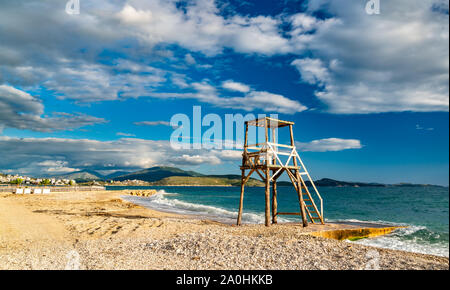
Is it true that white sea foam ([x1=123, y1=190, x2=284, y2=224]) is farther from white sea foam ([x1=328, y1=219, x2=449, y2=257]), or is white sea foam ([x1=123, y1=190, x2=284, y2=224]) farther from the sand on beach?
the sand on beach

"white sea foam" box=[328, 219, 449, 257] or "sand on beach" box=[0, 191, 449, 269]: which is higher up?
"sand on beach" box=[0, 191, 449, 269]

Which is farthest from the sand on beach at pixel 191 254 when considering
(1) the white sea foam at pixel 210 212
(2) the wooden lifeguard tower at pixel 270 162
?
(1) the white sea foam at pixel 210 212

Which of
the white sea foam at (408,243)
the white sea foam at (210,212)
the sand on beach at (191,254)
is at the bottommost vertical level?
the white sea foam at (210,212)

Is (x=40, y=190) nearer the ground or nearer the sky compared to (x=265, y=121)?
nearer the ground

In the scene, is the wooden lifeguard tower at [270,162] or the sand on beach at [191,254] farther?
the wooden lifeguard tower at [270,162]

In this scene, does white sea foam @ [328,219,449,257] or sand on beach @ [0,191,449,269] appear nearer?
sand on beach @ [0,191,449,269]

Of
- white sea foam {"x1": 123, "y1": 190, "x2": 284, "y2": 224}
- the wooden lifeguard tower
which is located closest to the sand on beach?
the wooden lifeguard tower

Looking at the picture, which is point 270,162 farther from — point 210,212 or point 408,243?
point 210,212

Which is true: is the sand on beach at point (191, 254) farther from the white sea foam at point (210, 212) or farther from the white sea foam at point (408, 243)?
the white sea foam at point (210, 212)

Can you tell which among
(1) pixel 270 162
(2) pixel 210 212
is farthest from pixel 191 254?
(2) pixel 210 212
